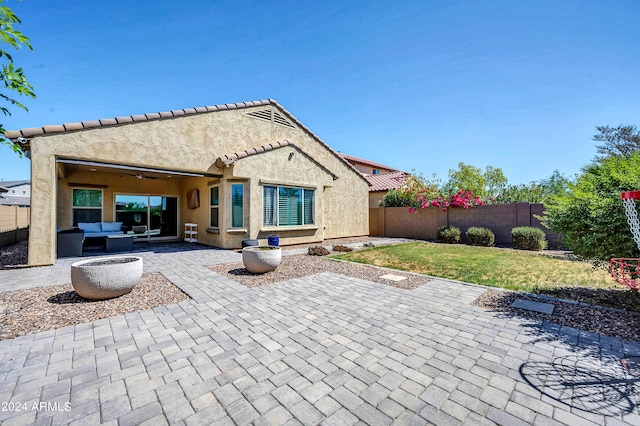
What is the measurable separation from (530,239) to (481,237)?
2.23m

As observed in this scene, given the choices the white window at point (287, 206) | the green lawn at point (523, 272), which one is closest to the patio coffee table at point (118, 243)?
the white window at point (287, 206)

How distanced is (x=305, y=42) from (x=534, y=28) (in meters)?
8.25

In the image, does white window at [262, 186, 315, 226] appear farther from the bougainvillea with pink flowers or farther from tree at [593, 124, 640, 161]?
tree at [593, 124, 640, 161]

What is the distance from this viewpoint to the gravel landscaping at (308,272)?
22.9ft

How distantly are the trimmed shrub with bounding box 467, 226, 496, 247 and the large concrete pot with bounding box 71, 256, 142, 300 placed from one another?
52.0 feet

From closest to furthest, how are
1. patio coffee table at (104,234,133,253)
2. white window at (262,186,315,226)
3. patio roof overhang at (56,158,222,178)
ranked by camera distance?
patio roof overhang at (56,158,222,178)
patio coffee table at (104,234,133,253)
white window at (262,186,315,226)

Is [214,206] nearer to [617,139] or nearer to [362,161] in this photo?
[362,161]

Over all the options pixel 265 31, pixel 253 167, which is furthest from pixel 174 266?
pixel 265 31

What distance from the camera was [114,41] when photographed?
9453 mm

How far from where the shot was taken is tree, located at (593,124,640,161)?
2503 cm

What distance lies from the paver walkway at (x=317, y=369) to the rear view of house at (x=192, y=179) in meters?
7.58

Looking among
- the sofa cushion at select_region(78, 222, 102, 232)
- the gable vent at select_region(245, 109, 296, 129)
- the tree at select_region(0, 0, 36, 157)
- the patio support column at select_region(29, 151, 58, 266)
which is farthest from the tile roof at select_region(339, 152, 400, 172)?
the tree at select_region(0, 0, 36, 157)

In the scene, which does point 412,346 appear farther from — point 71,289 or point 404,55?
point 404,55

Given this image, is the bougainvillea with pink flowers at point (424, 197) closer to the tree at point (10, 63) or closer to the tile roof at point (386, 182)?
the tile roof at point (386, 182)
